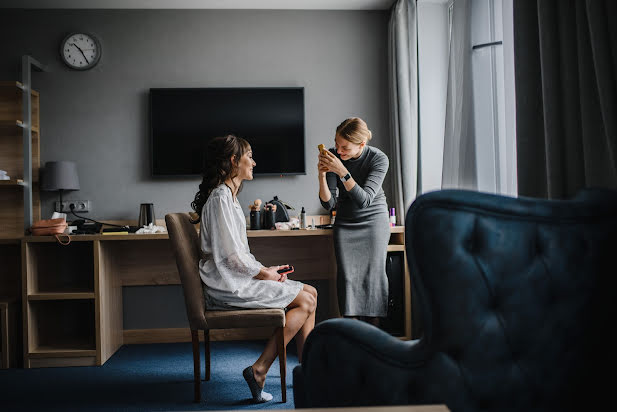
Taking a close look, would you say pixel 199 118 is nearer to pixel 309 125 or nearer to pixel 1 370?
pixel 309 125

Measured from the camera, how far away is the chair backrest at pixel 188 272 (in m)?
2.19

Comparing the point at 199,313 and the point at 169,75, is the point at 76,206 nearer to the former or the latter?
the point at 169,75

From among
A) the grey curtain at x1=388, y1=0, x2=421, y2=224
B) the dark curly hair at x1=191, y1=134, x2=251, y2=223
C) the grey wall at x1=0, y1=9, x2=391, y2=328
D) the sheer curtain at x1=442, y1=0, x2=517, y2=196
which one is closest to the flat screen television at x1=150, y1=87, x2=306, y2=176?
the grey wall at x1=0, y1=9, x2=391, y2=328

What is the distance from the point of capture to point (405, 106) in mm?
3344

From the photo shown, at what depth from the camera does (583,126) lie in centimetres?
133

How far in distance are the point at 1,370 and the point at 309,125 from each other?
268cm

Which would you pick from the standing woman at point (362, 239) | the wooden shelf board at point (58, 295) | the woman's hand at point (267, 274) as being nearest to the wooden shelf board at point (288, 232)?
the standing woman at point (362, 239)

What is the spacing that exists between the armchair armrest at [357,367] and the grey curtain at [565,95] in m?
0.73

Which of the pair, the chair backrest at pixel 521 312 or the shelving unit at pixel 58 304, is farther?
the shelving unit at pixel 58 304

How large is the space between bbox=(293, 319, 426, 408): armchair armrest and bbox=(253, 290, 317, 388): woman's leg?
104 centimetres

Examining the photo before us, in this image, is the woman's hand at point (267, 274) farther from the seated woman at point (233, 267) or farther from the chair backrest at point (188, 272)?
the chair backrest at point (188, 272)

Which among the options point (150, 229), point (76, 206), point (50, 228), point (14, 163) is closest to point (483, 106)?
point (150, 229)

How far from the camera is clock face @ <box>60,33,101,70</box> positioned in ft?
11.8

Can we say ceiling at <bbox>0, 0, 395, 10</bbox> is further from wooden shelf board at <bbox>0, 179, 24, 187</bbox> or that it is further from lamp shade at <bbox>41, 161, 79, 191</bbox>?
wooden shelf board at <bbox>0, 179, 24, 187</bbox>
